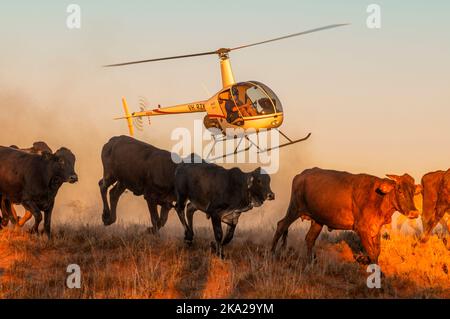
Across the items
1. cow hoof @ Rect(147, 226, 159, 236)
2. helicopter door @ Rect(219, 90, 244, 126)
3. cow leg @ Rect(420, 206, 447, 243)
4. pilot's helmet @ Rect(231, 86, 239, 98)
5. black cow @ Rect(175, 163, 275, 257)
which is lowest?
cow leg @ Rect(420, 206, 447, 243)

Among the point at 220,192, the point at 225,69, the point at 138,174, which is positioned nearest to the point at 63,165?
the point at 138,174

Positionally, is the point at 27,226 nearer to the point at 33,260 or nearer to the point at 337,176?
the point at 33,260

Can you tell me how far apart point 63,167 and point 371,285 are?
733cm

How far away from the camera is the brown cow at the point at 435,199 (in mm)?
19609

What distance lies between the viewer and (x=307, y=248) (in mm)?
16500

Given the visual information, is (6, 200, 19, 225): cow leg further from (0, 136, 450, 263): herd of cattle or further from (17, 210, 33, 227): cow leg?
(17, 210, 33, 227): cow leg

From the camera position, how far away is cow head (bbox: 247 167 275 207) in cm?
1537

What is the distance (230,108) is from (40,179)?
9179 mm

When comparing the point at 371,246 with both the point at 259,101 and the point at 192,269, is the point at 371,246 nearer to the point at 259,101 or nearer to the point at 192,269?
the point at 192,269

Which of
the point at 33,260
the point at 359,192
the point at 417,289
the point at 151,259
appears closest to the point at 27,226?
the point at 33,260

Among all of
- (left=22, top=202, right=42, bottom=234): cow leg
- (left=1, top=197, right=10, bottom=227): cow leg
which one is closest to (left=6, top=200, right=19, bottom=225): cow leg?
(left=1, top=197, right=10, bottom=227): cow leg

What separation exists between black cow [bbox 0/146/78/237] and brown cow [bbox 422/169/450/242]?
29.3 feet

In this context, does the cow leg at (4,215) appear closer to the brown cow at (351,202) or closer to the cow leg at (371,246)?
the brown cow at (351,202)

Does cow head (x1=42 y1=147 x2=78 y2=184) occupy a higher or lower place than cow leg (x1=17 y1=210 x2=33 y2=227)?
higher
